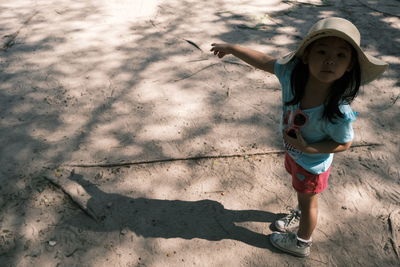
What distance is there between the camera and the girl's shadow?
6.41 ft

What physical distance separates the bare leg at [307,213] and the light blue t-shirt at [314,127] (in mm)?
175

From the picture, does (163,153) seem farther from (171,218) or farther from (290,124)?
(290,124)

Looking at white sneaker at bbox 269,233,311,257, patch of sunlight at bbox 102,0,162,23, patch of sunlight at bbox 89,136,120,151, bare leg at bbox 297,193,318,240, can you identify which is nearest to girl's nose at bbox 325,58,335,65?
bare leg at bbox 297,193,318,240

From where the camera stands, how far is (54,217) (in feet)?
6.54

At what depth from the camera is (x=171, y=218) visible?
203cm

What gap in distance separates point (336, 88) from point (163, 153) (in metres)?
1.28

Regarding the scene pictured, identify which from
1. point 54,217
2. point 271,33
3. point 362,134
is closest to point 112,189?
point 54,217

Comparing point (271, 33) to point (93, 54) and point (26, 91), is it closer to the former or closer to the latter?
point (93, 54)

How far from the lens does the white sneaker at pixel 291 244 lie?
185 centimetres

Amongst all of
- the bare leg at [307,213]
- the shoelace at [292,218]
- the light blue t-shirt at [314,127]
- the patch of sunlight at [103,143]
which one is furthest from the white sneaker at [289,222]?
the patch of sunlight at [103,143]

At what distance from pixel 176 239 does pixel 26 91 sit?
1851 millimetres

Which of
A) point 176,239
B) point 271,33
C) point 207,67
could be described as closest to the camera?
point 176,239

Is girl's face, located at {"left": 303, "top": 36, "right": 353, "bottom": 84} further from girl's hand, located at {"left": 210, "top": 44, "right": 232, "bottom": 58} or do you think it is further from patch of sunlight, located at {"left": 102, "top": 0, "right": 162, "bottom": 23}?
patch of sunlight, located at {"left": 102, "top": 0, "right": 162, "bottom": 23}

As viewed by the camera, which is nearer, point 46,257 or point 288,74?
point 288,74
